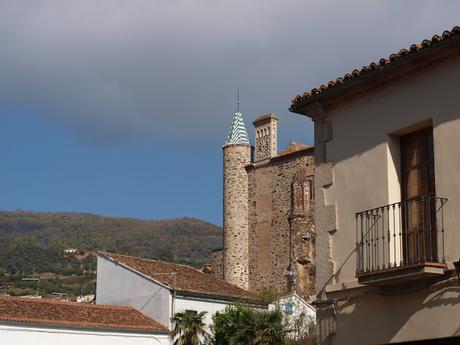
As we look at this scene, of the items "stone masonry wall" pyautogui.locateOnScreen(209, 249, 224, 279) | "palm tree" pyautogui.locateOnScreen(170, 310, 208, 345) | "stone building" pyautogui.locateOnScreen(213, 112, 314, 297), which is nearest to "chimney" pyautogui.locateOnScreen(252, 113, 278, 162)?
"stone building" pyautogui.locateOnScreen(213, 112, 314, 297)

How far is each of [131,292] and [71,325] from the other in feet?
15.3

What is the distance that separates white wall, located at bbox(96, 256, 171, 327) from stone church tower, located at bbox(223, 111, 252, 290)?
11221mm

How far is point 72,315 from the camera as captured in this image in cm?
3125

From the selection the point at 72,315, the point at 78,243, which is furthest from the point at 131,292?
the point at 78,243

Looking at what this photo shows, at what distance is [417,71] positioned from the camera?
12.3 meters

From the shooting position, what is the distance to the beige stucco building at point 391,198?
1149 cm

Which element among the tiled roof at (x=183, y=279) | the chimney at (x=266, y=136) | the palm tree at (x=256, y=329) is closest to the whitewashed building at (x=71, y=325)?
the tiled roof at (x=183, y=279)

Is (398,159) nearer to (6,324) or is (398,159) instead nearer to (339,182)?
(339,182)

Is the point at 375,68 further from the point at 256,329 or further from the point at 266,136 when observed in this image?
the point at 266,136

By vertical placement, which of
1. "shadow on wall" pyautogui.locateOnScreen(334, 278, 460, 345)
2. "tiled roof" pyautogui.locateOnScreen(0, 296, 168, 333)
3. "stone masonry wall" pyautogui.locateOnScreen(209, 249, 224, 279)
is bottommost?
"shadow on wall" pyautogui.locateOnScreen(334, 278, 460, 345)

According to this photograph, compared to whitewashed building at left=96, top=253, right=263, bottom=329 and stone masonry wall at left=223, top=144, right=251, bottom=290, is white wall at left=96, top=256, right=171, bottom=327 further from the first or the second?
stone masonry wall at left=223, top=144, right=251, bottom=290

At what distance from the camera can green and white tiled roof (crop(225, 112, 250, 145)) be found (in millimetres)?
47594

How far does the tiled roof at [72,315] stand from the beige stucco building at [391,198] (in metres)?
18.2

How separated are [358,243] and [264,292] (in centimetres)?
2911
